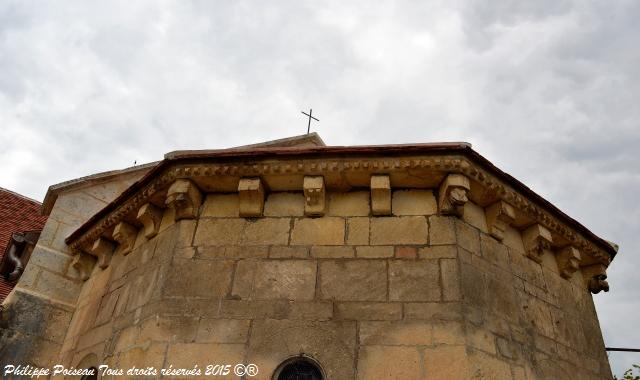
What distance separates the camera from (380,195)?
178 inches

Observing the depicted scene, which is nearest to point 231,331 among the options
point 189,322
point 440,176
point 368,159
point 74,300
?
point 189,322

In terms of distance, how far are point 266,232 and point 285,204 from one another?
13.5 inches

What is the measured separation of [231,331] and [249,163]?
1.56 metres

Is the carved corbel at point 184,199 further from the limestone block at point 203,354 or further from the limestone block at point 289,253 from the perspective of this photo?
the limestone block at point 203,354

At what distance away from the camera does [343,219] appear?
14.9 ft

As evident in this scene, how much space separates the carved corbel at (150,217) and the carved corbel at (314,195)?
170 centimetres

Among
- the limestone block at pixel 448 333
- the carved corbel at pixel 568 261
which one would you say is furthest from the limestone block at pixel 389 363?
the carved corbel at pixel 568 261

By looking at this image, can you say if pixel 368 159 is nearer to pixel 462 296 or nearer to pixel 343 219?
pixel 343 219

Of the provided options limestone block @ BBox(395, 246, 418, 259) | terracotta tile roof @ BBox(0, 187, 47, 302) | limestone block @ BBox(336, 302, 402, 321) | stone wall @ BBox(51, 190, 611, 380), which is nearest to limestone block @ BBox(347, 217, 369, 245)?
stone wall @ BBox(51, 190, 611, 380)

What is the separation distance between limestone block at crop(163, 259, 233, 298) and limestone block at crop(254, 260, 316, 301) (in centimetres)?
30

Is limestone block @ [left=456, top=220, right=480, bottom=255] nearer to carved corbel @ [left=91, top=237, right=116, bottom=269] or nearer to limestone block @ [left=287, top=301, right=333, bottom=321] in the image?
limestone block @ [left=287, top=301, right=333, bottom=321]

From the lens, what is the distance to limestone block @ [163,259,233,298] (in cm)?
435

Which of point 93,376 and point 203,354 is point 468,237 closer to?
point 203,354

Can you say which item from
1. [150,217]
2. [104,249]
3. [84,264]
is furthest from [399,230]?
[84,264]
